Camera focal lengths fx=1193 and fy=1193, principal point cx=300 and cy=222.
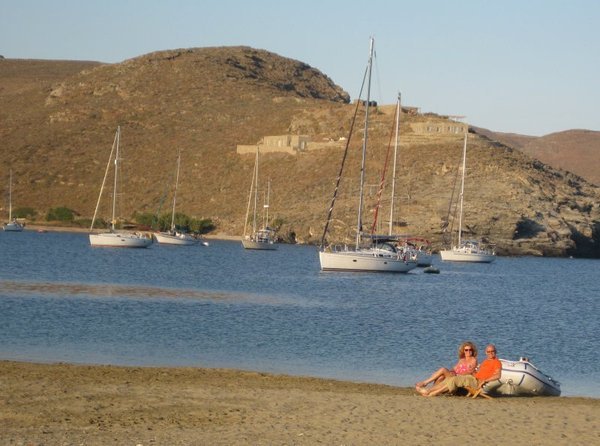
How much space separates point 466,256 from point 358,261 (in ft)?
92.3

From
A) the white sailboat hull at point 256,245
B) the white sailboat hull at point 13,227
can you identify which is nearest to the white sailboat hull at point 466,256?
the white sailboat hull at point 256,245

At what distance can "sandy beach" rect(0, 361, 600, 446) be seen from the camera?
1502 cm

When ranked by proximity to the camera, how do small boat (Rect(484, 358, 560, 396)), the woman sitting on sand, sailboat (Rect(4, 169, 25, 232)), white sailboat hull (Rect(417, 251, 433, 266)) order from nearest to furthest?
the woman sitting on sand → small boat (Rect(484, 358, 560, 396)) → white sailboat hull (Rect(417, 251, 433, 266)) → sailboat (Rect(4, 169, 25, 232))

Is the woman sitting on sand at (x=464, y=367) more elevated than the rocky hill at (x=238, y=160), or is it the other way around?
→ the rocky hill at (x=238, y=160)

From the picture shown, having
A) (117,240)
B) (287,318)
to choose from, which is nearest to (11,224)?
(117,240)

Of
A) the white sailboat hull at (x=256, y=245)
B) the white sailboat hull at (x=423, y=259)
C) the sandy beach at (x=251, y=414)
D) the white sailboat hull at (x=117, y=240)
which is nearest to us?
the sandy beach at (x=251, y=414)

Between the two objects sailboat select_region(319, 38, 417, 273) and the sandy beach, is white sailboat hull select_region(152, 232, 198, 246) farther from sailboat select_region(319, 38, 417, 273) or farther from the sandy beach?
the sandy beach

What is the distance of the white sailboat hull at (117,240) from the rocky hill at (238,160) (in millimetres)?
21105

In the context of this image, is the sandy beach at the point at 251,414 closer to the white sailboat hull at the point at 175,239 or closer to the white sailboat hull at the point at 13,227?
the white sailboat hull at the point at 175,239

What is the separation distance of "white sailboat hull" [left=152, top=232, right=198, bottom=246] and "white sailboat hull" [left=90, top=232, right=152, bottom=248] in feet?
42.9

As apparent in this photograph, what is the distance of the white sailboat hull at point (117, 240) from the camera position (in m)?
82.4

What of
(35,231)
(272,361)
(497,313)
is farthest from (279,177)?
(272,361)

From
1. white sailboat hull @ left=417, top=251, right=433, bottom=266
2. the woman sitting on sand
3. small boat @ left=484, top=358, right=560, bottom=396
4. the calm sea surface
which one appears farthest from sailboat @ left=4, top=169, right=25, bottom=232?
the woman sitting on sand

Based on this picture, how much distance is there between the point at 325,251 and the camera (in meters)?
60.9
